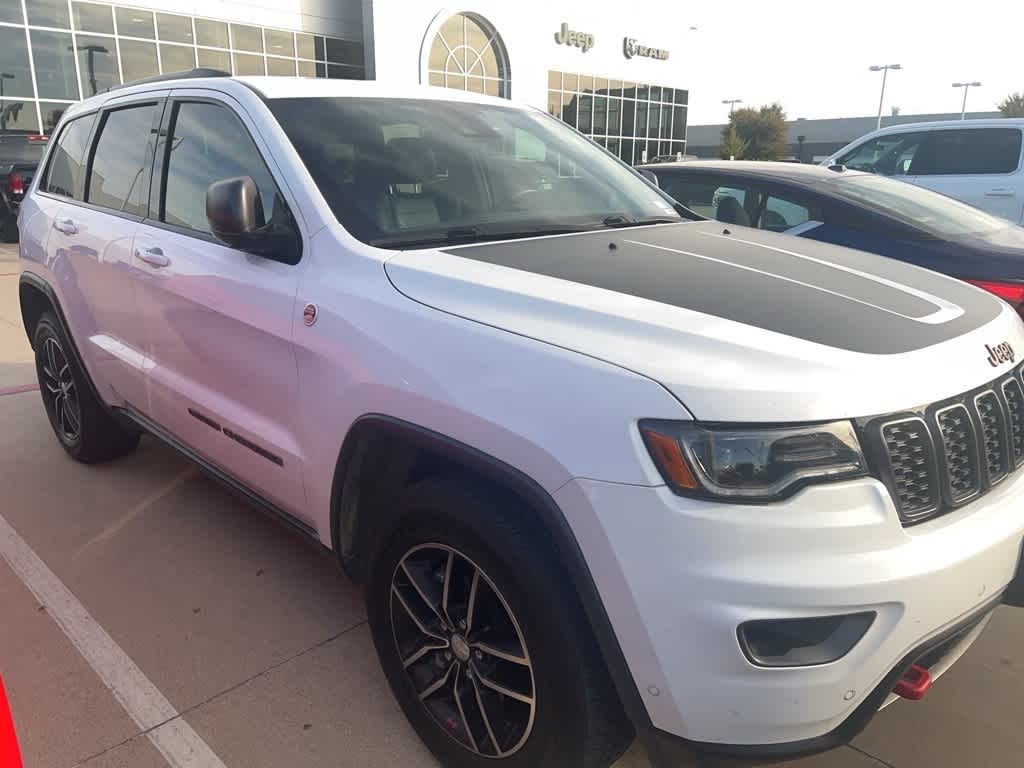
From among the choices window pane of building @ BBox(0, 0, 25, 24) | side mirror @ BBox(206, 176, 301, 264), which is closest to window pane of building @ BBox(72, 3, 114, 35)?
window pane of building @ BBox(0, 0, 25, 24)

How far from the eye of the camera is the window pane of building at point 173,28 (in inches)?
858

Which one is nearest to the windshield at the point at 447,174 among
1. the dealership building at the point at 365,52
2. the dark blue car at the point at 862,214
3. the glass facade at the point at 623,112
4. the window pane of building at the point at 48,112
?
the dark blue car at the point at 862,214

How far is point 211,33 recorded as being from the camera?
22922 millimetres

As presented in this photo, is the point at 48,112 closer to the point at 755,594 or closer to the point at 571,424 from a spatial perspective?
the point at 571,424

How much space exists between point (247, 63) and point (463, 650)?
25659 millimetres

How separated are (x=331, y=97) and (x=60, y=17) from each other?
2140 cm

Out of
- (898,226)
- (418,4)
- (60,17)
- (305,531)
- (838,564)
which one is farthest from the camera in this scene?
(418,4)

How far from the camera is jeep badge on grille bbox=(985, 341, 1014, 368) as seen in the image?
1957 millimetres

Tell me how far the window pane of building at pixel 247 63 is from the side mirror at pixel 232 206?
23.7 meters

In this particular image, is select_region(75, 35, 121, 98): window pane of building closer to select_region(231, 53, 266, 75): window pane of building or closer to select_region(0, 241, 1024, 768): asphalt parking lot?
select_region(231, 53, 266, 75): window pane of building

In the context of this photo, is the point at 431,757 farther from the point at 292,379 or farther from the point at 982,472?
the point at 982,472

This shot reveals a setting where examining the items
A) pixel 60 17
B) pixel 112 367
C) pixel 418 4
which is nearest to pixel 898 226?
pixel 112 367

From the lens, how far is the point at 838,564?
155 centimetres

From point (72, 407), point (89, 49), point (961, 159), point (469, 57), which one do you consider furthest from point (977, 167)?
point (469, 57)
